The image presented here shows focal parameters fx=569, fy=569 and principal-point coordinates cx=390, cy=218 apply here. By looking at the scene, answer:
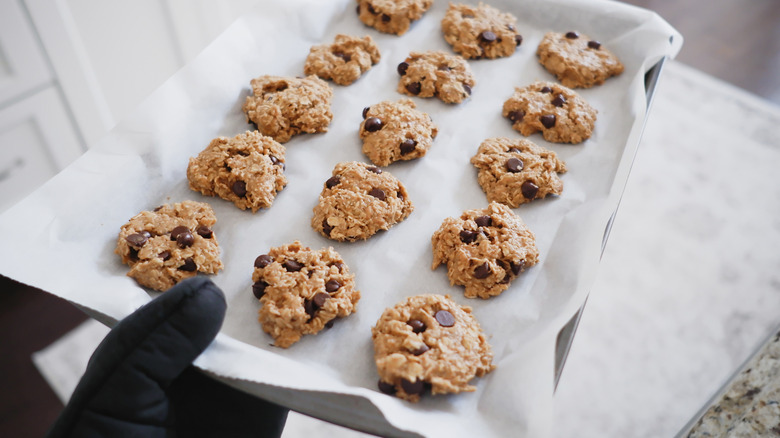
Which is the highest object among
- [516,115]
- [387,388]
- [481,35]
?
[481,35]

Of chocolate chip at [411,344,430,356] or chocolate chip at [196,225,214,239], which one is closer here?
chocolate chip at [411,344,430,356]

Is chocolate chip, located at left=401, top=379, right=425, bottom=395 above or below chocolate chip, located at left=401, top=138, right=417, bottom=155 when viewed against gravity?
below

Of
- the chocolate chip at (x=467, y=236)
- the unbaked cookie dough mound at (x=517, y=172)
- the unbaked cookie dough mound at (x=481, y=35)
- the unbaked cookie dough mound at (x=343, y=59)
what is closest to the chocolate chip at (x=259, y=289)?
the chocolate chip at (x=467, y=236)

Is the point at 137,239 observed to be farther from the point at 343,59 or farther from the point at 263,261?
the point at 343,59

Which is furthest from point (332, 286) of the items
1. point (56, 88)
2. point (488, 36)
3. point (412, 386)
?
point (56, 88)

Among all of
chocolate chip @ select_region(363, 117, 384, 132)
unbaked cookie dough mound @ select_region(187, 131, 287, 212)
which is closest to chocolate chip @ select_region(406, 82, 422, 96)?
chocolate chip @ select_region(363, 117, 384, 132)

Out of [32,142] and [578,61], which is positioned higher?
[578,61]

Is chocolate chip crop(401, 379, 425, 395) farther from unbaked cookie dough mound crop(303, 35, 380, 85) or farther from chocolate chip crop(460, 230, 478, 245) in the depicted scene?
unbaked cookie dough mound crop(303, 35, 380, 85)
